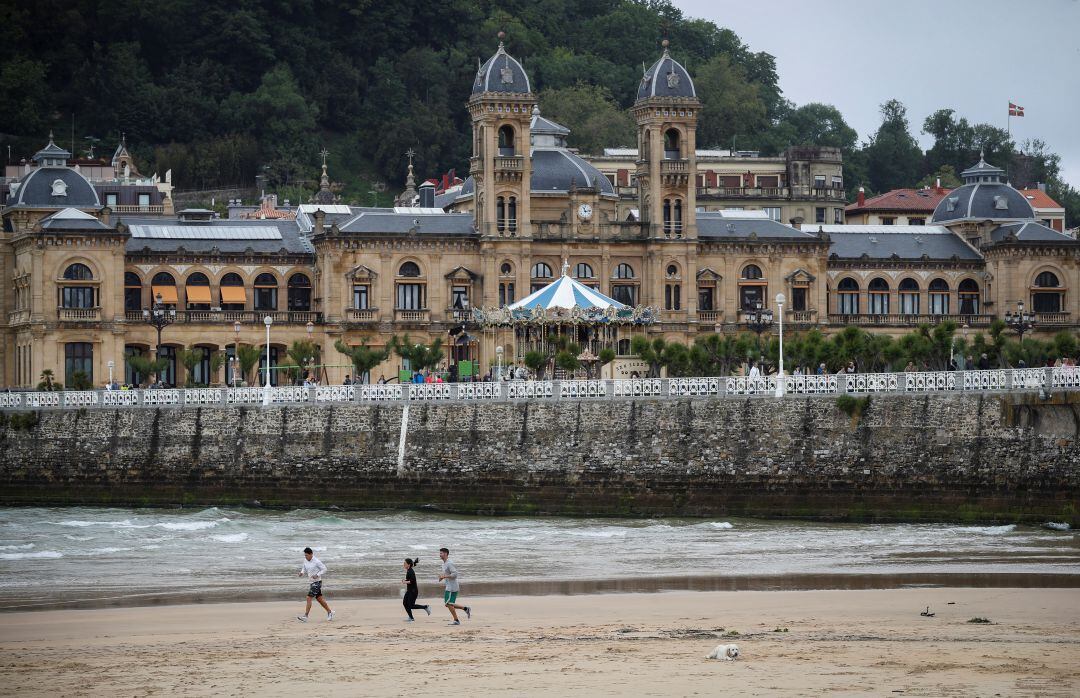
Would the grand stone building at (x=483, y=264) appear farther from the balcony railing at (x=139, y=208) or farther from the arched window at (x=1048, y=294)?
the balcony railing at (x=139, y=208)

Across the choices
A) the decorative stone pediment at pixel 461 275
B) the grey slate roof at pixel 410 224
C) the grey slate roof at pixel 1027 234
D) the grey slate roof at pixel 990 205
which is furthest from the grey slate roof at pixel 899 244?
the grey slate roof at pixel 410 224

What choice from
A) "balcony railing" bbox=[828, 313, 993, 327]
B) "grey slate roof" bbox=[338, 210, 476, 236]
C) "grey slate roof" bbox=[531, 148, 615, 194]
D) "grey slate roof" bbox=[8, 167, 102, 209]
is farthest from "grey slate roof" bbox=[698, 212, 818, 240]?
"grey slate roof" bbox=[8, 167, 102, 209]

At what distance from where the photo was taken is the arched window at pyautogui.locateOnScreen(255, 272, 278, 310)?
333 ft

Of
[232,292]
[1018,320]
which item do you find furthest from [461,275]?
[1018,320]

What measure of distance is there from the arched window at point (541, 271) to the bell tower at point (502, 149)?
192cm

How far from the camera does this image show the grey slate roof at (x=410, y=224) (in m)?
100

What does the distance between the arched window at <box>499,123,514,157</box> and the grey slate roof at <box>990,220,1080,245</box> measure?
25.7 m

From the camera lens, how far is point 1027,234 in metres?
107

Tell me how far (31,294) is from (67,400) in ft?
66.7

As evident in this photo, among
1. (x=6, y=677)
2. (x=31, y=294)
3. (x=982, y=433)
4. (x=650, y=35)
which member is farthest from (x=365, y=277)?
Answer: (x=650, y=35)

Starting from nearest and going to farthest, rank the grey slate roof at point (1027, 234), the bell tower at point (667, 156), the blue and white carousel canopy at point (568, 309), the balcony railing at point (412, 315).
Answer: the blue and white carousel canopy at point (568, 309) < the balcony railing at point (412, 315) < the bell tower at point (667, 156) < the grey slate roof at point (1027, 234)

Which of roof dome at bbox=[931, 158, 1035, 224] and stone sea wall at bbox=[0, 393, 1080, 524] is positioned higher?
roof dome at bbox=[931, 158, 1035, 224]

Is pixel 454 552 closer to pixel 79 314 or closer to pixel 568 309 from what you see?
pixel 568 309

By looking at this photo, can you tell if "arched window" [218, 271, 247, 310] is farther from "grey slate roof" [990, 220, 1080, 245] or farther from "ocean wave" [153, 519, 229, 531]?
"grey slate roof" [990, 220, 1080, 245]
